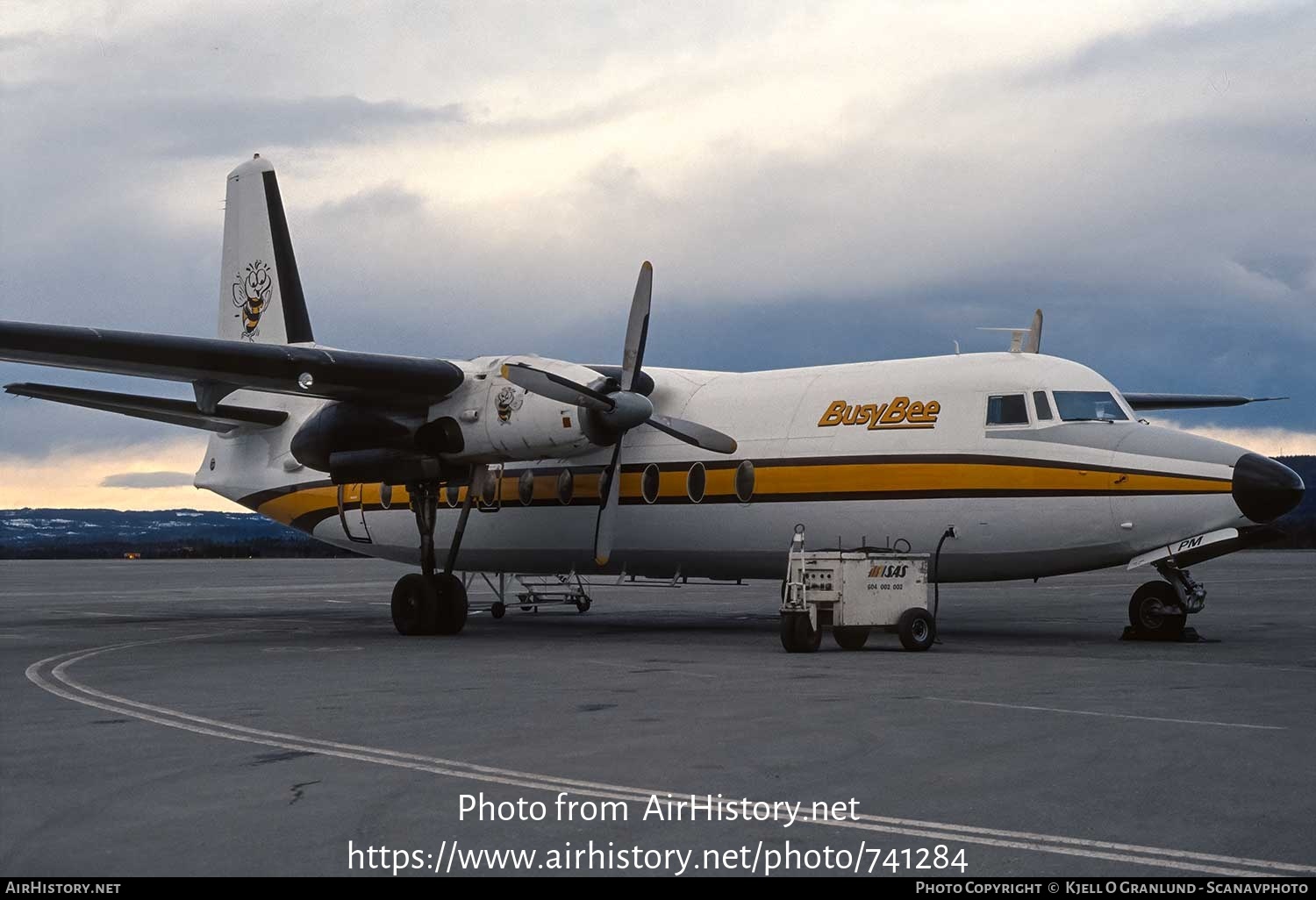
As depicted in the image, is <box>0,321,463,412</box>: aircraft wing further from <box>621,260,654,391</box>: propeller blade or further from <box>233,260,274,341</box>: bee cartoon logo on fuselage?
<box>233,260,274,341</box>: bee cartoon logo on fuselage

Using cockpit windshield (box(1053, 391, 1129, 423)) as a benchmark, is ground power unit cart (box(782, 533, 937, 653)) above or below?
below

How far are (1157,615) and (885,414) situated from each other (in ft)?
15.3

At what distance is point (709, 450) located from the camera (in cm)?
2173

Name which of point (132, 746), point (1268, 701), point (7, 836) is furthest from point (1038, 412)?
point (7, 836)

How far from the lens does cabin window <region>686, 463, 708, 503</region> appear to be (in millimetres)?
21797

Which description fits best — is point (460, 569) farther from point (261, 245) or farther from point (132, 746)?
point (132, 746)

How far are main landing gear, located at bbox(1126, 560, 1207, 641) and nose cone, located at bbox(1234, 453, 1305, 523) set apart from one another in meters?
1.35

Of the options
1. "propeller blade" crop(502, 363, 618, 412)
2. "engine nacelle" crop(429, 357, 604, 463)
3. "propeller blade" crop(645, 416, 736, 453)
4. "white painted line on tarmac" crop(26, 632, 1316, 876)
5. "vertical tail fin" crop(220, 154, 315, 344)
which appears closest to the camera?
"white painted line on tarmac" crop(26, 632, 1316, 876)

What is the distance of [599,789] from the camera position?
7801mm

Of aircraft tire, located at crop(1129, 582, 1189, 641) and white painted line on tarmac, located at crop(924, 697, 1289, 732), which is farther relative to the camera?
aircraft tire, located at crop(1129, 582, 1189, 641)

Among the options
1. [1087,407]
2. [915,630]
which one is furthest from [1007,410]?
[915,630]

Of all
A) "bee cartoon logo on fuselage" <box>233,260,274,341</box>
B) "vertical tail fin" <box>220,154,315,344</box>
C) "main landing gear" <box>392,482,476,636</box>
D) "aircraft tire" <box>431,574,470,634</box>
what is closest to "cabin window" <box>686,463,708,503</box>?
"main landing gear" <box>392,482,476,636</box>

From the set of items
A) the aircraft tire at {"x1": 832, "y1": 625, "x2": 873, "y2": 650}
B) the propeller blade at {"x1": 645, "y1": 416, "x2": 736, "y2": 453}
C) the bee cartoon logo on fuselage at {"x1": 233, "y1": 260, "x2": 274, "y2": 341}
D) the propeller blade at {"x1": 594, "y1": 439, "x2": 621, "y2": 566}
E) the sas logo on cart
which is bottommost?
the aircraft tire at {"x1": 832, "y1": 625, "x2": 873, "y2": 650}

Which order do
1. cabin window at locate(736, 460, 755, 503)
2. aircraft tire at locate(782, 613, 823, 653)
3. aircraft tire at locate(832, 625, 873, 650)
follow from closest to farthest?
1. aircraft tire at locate(782, 613, 823, 653)
2. aircraft tire at locate(832, 625, 873, 650)
3. cabin window at locate(736, 460, 755, 503)
